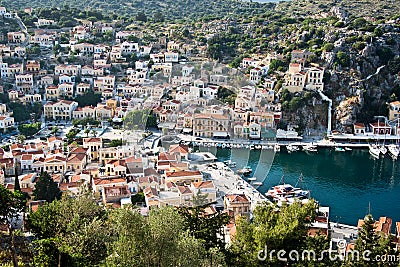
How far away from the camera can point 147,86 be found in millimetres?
17781

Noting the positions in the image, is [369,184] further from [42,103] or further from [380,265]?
[42,103]

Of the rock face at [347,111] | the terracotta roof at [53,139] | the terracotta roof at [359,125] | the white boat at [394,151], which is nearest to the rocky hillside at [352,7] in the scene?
the rock face at [347,111]

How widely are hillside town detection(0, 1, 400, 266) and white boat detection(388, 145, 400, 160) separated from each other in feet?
2.48

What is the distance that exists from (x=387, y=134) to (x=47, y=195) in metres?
11.8

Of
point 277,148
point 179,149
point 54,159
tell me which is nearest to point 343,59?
point 277,148

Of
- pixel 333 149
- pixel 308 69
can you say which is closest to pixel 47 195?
pixel 333 149

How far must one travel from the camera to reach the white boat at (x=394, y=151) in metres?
15.4

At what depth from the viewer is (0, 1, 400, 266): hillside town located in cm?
1116

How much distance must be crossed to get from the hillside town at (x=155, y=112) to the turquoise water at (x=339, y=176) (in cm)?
64

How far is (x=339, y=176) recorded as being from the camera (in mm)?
14062

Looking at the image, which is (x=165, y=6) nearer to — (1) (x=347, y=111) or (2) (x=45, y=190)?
(1) (x=347, y=111)

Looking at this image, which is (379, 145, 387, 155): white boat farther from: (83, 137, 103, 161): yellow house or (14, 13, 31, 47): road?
(14, 13, 31, 47): road

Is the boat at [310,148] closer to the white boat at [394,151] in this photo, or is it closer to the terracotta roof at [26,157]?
the white boat at [394,151]

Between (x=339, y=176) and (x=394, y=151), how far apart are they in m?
2.76
